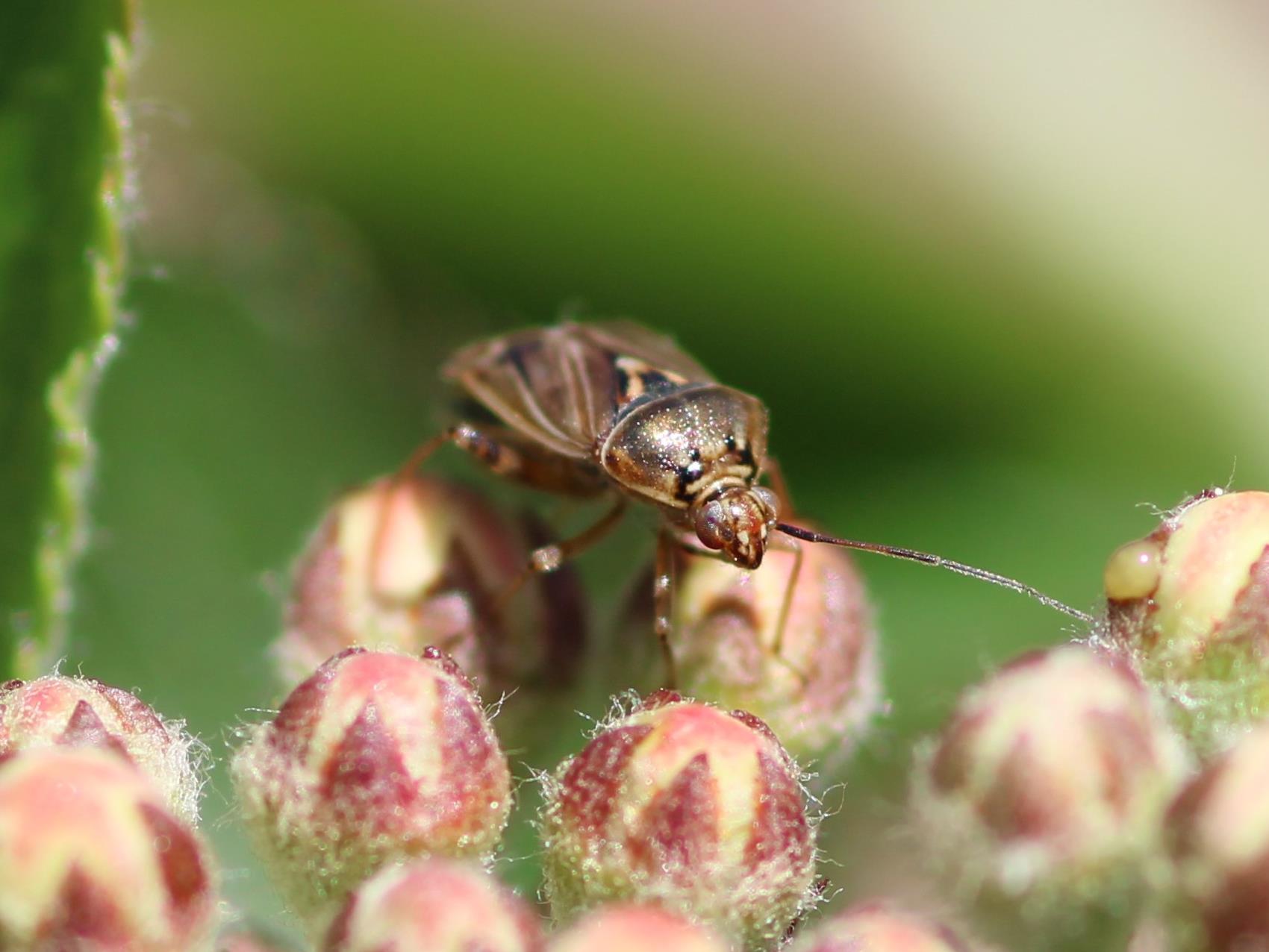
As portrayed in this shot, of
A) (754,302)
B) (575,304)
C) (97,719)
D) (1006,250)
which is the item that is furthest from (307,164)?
(97,719)

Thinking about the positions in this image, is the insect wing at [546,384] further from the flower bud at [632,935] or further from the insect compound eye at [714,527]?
the flower bud at [632,935]

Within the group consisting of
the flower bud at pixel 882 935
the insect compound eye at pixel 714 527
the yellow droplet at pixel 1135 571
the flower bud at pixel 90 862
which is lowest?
the flower bud at pixel 90 862

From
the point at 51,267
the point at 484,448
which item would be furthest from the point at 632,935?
the point at 484,448

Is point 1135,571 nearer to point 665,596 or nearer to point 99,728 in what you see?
point 665,596

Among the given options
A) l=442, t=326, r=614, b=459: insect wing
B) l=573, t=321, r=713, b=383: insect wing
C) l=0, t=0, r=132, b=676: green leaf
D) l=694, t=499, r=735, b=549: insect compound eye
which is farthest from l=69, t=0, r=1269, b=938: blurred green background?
l=0, t=0, r=132, b=676: green leaf

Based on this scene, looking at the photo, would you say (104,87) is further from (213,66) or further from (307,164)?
(307,164)

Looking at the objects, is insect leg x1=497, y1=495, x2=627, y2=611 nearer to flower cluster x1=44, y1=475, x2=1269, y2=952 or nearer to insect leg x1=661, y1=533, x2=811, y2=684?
insect leg x1=661, y1=533, x2=811, y2=684

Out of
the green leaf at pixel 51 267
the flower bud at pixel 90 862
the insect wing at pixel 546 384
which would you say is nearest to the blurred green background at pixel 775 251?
the insect wing at pixel 546 384
